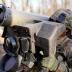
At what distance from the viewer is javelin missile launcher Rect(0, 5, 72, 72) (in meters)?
2.66

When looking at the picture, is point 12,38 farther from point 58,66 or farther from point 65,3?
point 65,3

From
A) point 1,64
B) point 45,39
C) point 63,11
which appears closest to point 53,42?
point 45,39

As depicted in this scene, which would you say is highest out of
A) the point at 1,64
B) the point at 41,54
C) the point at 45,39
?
the point at 45,39

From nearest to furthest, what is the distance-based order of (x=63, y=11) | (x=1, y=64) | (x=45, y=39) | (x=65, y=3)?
1. (x=45, y=39)
2. (x=63, y=11)
3. (x=1, y=64)
4. (x=65, y=3)

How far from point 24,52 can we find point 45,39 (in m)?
0.23

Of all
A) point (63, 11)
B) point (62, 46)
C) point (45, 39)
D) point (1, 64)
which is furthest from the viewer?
point (1, 64)

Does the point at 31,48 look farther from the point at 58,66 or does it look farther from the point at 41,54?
the point at 58,66

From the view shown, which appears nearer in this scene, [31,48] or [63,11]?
[31,48]

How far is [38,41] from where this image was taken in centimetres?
269

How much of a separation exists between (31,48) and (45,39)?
156 mm

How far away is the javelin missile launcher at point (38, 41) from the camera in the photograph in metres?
2.66

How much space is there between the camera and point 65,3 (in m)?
11.8

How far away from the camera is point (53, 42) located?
2643 mm

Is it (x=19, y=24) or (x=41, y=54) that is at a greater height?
(x=19, y=24)
